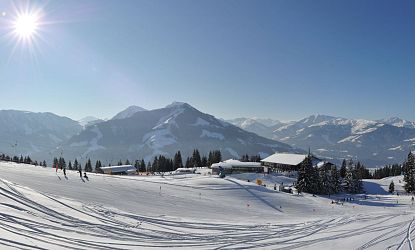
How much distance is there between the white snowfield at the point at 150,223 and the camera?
71.4 ft

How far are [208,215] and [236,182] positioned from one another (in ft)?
97.5

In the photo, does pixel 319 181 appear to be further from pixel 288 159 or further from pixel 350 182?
pixel 288 159

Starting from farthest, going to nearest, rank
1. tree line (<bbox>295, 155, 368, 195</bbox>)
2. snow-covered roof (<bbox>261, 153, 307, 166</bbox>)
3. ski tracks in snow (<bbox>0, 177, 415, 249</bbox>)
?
snow-covered roof (<bbox>261, 153, 307, 166</bbox>)
tree line (<bbox>295, 155, 368, 195</bbox>)
ski tracks in snow (<bbox>0, 177, 415, 249</bbox>)

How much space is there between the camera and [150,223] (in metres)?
29.6

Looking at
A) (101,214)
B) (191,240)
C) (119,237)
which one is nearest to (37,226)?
(119,237)

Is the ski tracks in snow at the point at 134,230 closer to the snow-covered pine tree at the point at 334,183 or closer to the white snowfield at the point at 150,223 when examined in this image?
the white snowfield at the point at 150,223

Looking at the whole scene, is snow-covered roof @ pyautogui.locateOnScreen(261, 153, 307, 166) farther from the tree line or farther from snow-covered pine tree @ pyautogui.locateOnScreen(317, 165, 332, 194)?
snow-covered pine tree @ pyautogui.locateOnScreen(317, 165, 332, 194)

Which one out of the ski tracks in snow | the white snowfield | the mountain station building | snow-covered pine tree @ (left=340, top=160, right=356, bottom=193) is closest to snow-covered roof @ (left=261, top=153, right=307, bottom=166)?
the mountain station building

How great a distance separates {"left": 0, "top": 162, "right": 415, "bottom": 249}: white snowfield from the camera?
2175 cm

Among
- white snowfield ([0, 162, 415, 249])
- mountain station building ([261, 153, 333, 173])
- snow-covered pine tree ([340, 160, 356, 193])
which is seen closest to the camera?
white snowfield ([0, 162, 415, 249])

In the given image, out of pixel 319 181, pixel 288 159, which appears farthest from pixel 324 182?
pixel 288 159

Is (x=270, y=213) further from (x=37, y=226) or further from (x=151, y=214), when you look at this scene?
(x=37, y=226)

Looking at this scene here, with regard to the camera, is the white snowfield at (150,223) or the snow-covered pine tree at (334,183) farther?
the snow-covered pine tree at (334,183)

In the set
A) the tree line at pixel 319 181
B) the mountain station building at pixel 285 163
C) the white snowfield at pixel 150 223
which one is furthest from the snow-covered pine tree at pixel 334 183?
the white snowfield at pixel 150 223
